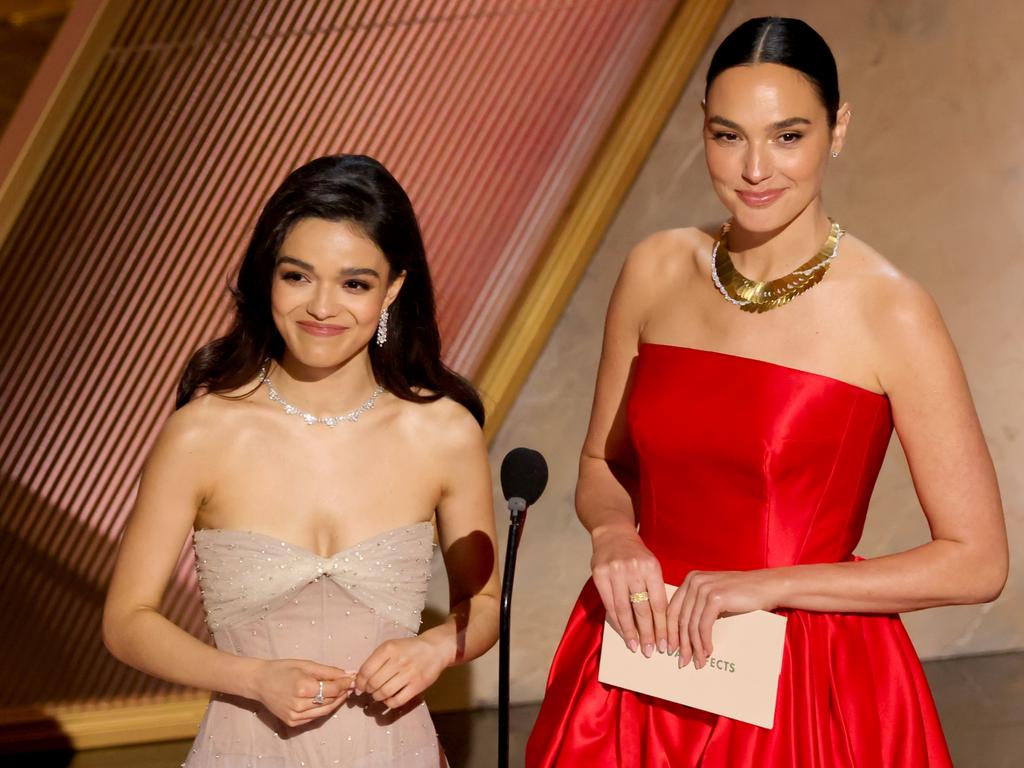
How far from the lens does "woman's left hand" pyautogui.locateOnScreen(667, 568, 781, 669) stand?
1661 millimetres

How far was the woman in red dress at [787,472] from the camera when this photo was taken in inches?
67.2

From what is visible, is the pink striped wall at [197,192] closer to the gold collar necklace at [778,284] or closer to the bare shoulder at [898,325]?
the gold collar necklace at [778,284]

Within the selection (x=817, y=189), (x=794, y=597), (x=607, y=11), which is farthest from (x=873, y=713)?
(x=607, y=11)

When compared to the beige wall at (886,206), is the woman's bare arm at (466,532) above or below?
below

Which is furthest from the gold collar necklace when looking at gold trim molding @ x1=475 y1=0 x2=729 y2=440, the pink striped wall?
gold trim molding @ x1=475 y1=0 x2=729 y2=440

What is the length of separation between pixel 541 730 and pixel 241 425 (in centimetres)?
61

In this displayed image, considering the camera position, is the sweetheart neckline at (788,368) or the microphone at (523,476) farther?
the sweetheart neckline at (788,368)

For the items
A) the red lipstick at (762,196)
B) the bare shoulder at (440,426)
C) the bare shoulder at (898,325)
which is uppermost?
the red lipstick at (762,196)

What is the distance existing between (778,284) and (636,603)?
0.46 m

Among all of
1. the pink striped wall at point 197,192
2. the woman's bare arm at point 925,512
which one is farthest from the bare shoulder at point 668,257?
the pink striped wall at point 197,192

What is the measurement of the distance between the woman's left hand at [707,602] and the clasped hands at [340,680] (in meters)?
0.38

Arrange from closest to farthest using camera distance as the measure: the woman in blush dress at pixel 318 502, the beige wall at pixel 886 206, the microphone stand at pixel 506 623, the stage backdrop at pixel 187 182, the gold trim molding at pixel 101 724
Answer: the microphone stand at pixel 506 623, the woman in blush dress at pixel 318 502, the stage backdrop at pixel 187 182, the gold trim molding at pixel 101 724, the beige wall at pixel 886 206

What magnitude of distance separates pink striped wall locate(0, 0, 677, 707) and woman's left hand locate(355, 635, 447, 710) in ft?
5.68

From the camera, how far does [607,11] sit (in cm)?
376
